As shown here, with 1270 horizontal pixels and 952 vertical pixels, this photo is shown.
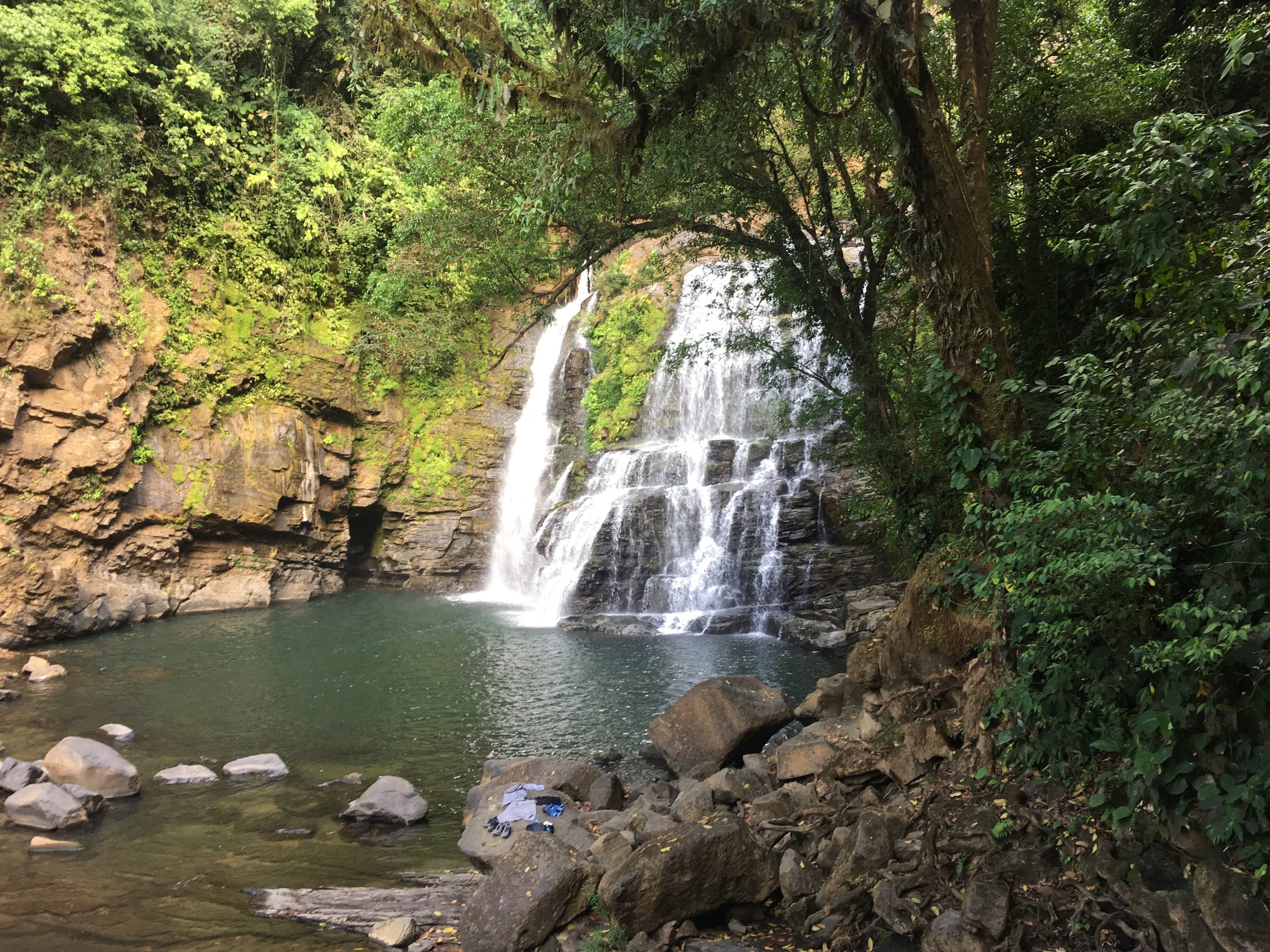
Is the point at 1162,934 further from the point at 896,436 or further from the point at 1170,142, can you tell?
the point at 896,436

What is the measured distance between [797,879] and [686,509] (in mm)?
12593

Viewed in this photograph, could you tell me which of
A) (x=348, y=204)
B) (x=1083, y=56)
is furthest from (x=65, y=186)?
(x=1083, y=56)

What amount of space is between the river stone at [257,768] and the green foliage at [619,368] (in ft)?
45.7

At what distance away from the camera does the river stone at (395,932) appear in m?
5.33

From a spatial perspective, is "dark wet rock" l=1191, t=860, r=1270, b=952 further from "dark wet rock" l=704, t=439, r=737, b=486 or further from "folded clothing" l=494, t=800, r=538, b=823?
"dark wet rock" l=704, t=439, r=737, b=486

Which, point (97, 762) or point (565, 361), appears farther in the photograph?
point (565, 361)

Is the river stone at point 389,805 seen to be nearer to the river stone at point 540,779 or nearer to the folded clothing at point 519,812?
the river stone at point 540,779

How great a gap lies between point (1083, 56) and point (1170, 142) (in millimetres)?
5122

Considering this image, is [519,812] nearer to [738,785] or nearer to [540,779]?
[540,779]

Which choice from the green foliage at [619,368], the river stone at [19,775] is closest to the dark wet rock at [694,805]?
the river stone at [19,775]

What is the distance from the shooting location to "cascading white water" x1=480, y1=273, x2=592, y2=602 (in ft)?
71.0

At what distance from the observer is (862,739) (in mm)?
6832

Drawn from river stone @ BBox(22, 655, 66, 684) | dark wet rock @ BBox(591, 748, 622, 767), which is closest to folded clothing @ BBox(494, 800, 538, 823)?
dark wet rock @ BBox(591, 748, 622, 767)

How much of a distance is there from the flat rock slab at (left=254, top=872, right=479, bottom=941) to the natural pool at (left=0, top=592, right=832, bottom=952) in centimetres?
14
